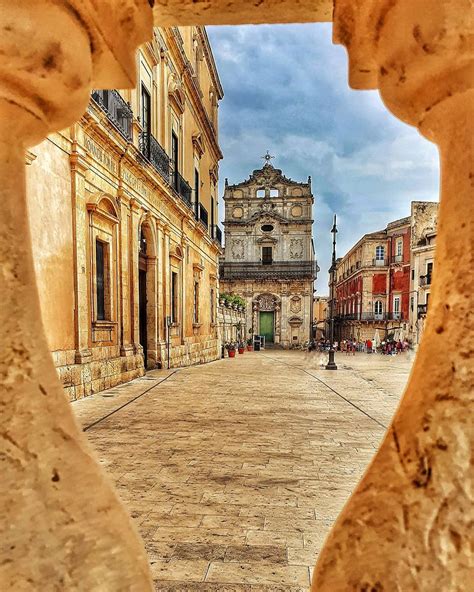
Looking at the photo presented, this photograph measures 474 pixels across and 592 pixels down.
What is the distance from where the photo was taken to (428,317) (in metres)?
0.78

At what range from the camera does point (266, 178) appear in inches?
1663

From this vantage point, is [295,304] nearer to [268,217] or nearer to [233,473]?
[268,217]

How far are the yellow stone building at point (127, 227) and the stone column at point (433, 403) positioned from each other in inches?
244

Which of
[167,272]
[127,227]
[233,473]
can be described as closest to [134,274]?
[127,227]

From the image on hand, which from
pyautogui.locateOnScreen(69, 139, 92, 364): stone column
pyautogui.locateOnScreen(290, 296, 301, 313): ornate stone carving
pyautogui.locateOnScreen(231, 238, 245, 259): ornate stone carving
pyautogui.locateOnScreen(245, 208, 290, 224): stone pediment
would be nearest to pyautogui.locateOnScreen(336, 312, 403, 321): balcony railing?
pyautogui.locateOnScreen(290, 296, 301, 313): ornate stone carving

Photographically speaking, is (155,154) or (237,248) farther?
(237,248)

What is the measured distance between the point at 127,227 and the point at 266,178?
35097mm

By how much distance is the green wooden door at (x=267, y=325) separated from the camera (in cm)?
3844

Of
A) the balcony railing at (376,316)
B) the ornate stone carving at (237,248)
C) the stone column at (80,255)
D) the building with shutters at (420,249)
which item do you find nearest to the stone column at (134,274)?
the stone column at (80,255)

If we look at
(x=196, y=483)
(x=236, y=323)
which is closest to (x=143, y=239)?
(x=196, y=483)

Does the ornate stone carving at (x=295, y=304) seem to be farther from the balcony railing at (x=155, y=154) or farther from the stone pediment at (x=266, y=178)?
the balcony railing at (x=155, y=154)

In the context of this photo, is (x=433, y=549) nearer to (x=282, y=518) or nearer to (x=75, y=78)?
(x=75, y=78)

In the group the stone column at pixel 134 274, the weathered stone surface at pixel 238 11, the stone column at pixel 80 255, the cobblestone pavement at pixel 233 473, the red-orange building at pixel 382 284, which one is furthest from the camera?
the red-orange building at pixel 382 284

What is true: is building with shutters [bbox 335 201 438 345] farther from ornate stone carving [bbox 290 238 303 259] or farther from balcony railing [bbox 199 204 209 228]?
balcony railing [bbox 199 204 209 228]
